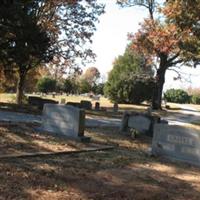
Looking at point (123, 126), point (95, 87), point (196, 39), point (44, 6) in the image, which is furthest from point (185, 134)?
point (95, 87)

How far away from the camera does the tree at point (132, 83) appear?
57406 mm

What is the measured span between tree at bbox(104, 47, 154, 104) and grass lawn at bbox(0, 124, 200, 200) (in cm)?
4376

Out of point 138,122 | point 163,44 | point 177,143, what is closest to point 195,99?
point 163,44

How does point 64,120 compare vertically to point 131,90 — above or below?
below

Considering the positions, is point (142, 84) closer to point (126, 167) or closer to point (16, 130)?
point (16, 130)

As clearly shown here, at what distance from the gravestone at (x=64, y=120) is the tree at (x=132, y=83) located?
3993 centimetres

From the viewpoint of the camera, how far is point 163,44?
1479 inches

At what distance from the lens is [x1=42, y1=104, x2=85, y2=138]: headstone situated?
1502 cm

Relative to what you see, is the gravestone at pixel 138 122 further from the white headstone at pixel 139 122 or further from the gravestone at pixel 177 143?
the gravestone at pixel 177 143

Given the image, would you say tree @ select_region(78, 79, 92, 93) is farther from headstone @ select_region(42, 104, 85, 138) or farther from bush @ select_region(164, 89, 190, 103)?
headstone @ select_region(42, 104, 85, 138)

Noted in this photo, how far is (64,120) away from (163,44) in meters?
23.3

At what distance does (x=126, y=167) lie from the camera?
34.3ft

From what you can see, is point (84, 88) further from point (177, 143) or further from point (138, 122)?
point (177, 143)

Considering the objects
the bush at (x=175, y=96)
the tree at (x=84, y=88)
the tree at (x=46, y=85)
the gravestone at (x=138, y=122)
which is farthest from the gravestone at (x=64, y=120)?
the tree at (x=84, y=88)
